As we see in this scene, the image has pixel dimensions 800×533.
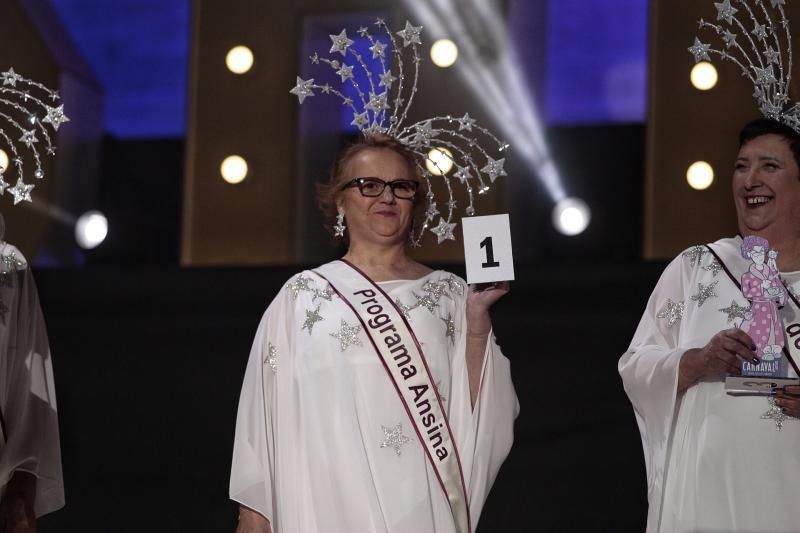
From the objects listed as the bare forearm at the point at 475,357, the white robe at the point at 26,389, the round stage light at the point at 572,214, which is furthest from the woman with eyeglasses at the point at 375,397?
the round stage light at the point at 572,214

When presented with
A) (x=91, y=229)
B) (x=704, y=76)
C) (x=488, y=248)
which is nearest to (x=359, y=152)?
(x=488, y=248)

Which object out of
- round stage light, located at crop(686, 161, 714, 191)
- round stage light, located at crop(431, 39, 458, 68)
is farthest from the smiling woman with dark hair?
round stage light, located at crop(431, 39, 458, 68)

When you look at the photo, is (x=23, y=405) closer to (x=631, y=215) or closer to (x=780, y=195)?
(x=780, y=195)

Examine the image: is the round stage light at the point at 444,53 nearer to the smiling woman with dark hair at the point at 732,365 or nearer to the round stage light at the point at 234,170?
the round stage light at the point at 234,170

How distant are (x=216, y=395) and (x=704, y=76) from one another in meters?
2.18

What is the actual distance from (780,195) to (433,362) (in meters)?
0.87

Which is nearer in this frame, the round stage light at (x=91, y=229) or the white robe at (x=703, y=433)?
the white robe at (x=703, y=433)

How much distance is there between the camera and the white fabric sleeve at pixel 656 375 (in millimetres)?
2992

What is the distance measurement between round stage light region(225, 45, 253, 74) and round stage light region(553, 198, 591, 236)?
140 centimetres

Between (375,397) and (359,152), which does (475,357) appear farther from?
(359,152)

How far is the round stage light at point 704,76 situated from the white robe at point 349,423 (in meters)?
2.30

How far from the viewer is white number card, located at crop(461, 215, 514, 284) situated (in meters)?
2.84

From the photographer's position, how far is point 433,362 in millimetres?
3014

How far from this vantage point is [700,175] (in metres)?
5.04
